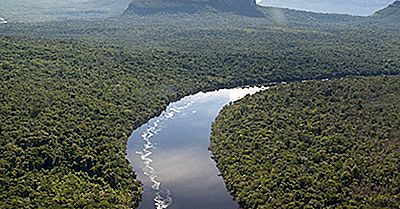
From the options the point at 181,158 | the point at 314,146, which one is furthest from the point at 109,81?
the point at 314,146

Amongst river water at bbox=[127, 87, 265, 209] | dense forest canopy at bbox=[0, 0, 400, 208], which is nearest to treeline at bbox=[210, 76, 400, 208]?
river water at bbox=[127, 87, 265, 209]

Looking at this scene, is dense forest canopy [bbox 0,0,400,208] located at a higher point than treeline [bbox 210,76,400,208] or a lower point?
higher

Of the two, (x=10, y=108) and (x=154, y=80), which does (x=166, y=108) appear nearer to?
(x=154, y=80)

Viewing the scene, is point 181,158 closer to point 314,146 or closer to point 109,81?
point 314,146

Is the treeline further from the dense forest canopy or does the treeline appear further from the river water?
the dense forest canopy

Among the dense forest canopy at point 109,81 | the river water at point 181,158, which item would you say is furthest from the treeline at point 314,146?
the dense forest canopy at point 109,81

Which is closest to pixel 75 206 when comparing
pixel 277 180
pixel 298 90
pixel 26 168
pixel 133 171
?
pixel 26 168
